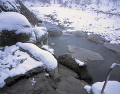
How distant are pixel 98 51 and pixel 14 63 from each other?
7.39 metres

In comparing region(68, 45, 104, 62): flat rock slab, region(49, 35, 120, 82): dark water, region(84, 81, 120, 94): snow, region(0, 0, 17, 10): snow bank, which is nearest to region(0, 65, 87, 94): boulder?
region(84, 81, 120, 94): snow

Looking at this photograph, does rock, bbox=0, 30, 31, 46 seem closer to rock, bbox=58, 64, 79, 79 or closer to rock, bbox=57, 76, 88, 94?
rock, bbox=58, 64, 79, 79

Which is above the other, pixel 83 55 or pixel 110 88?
pixel 110 88

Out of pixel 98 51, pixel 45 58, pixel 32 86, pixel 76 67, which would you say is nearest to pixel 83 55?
pixel 98 51

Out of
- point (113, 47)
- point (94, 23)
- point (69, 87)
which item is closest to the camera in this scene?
point (69, 87)

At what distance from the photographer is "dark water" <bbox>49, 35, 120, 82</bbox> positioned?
5.69 m

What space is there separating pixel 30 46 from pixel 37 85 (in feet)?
5.76

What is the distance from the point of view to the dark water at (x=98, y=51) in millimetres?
5688

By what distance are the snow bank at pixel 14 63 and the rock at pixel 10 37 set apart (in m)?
0.45

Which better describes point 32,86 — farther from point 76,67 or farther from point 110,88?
point 76,67

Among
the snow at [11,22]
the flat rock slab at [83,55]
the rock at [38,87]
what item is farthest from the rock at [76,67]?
the snow at [11,22]

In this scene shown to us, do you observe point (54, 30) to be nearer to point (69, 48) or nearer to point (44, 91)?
point (69, 48)

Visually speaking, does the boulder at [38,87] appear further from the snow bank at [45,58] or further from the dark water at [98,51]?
the dark water at [98,51]

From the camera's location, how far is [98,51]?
8.29 m
